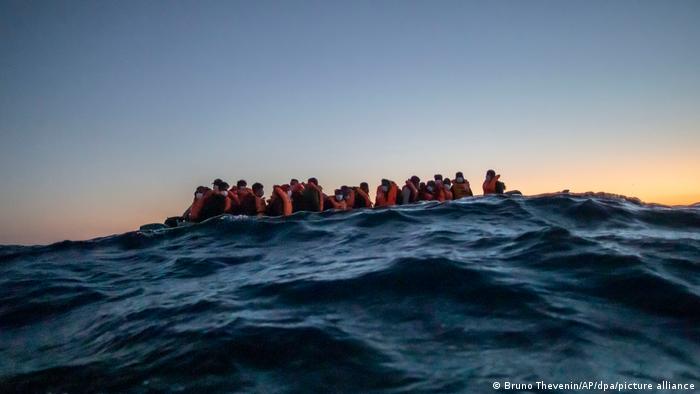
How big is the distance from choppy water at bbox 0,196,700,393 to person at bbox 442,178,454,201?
10319mm

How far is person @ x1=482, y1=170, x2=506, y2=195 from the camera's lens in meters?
19.6

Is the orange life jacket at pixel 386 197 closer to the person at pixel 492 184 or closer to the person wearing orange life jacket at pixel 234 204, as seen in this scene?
the person at pixel 492 184

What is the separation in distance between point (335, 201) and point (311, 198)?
1.43m

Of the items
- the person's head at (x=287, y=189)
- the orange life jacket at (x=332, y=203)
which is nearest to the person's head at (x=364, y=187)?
the orange life jacket at (x=332, y=203)

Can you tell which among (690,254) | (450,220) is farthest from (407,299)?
(450,220)

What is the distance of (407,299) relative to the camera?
4941mm

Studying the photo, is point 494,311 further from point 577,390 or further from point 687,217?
point 687,217

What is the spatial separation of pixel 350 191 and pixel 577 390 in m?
15.8

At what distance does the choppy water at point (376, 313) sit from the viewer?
3.50 m

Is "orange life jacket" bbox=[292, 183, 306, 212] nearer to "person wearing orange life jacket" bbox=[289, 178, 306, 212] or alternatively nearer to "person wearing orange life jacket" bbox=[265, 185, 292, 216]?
"person wearing orange life jacket" bbox=[289, 178, 306, 212]

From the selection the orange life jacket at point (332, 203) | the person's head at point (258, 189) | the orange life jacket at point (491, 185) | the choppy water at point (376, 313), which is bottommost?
the choppy water at point (376, 313)

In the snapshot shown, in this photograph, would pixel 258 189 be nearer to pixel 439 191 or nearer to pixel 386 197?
pixel 386 197

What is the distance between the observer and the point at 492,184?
64.3ft

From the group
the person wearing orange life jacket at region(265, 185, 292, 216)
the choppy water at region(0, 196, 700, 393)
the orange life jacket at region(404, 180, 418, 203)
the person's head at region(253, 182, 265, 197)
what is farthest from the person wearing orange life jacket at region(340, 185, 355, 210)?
the choppy water at region(0, 196, 700, 393)
